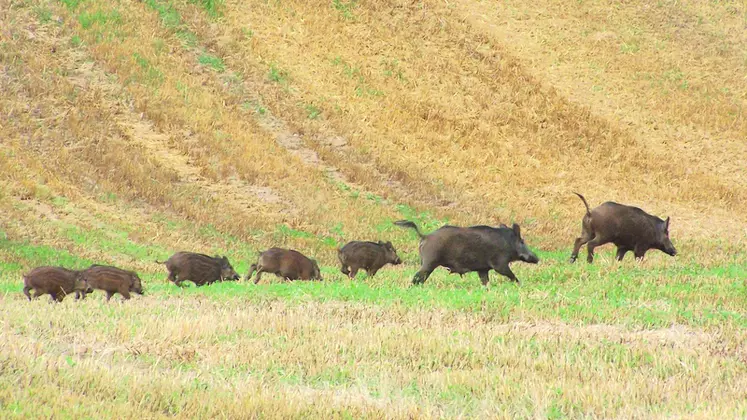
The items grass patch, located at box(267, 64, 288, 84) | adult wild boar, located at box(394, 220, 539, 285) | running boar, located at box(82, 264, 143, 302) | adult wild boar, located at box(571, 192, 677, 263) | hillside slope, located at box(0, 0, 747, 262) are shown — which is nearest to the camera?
running boar, located at box(82, 264, 143, 302)

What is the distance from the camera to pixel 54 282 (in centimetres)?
1585

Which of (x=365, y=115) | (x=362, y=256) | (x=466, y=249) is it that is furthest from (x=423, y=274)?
(x=365, y=115)

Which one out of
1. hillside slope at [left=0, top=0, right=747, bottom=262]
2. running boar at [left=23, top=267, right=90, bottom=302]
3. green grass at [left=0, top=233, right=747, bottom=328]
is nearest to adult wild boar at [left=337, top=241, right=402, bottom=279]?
green grass at [left=0, top=233, right=747, bottom=328]

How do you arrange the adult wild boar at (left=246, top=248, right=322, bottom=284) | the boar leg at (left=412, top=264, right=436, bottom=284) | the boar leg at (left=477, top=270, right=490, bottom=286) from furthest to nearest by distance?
the adult wild boar at (left=246, top=248, right=322, bottom=284), the boar leg at (left=477, top=270, right=490, bottom=286), the boar leg at (left=412, top=264, right=436, bottom=284)

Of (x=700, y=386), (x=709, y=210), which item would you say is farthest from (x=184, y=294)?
(x=709, y=210)

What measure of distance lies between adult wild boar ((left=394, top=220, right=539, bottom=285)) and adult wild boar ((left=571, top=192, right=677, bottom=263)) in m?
4.89

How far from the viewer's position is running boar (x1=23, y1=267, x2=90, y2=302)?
51.9 ft

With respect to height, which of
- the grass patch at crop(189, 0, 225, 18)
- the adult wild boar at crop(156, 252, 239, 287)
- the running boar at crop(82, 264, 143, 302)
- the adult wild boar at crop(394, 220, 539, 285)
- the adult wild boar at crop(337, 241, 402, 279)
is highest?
the grass patch at crop(189, 0, 225, 18)

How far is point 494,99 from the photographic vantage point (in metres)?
46.0

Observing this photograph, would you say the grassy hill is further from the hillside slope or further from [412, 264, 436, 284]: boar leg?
[412, 264, 436, 284]: boar leg

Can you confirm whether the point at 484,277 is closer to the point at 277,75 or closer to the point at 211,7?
the point at 277,75

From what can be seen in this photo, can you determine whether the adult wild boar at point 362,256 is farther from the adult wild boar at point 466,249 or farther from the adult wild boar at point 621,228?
the adult wild boar at point 621,228

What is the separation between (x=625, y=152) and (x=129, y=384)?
1524 inches

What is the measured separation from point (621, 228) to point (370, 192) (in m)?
15.7
